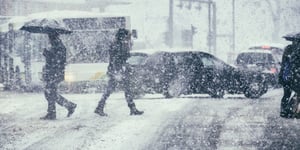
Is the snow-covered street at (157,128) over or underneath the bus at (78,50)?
underneath

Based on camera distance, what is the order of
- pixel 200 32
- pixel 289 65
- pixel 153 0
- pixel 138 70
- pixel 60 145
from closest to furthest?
pixel 60 145
pixel 289 65
pixel 138 70
pixel 153 0
pixel 200 32

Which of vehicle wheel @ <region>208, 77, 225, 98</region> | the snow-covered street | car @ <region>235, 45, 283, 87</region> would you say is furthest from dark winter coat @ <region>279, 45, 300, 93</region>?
car @ <region>235, 45, 283, 87</region>

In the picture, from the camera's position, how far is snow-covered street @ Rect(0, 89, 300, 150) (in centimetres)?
809

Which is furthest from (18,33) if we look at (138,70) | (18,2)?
(18,2)

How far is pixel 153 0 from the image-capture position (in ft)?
185

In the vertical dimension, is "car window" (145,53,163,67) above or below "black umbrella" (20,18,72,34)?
below

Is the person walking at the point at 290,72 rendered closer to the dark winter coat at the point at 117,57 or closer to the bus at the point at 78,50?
the dark winter coat at the point at 117,57

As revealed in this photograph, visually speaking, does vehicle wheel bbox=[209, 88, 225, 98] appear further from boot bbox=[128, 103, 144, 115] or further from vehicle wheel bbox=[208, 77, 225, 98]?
boot bbox=[128, 103, 144, 115]

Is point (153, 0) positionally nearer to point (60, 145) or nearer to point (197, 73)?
point (197, 73)

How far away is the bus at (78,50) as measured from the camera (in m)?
20.1

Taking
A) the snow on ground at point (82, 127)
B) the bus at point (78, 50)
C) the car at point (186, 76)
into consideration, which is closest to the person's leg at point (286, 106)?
the snow on ground at point (82, 127)

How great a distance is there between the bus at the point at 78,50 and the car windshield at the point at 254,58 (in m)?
4.57

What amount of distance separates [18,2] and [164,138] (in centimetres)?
4187

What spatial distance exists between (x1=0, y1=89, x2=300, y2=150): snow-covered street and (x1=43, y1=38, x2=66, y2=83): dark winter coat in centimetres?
90
